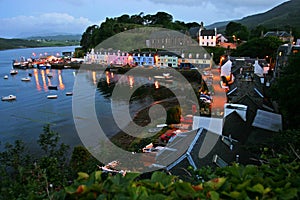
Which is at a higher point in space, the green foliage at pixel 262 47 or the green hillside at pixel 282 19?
the green hillside at pixel 282 19

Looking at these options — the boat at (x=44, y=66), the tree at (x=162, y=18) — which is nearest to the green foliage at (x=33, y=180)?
the boat at (x=44, y=66)

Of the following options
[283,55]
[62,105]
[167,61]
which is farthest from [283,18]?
[62,105]

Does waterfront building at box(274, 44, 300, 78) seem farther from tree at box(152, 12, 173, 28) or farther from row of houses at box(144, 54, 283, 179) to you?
tree at box(152, 12, 173, 28)

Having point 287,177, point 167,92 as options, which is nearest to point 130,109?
point 167,92

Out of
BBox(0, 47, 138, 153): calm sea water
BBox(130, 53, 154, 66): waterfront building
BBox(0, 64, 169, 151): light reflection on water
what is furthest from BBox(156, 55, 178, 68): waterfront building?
BBox(0, 47, 138, 153): calm sea water

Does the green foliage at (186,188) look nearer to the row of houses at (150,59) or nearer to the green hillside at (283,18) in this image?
the row of houses at (150,59)

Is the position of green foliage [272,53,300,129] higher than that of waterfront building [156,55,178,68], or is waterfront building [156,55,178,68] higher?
waterfront building [156,55,178,68]

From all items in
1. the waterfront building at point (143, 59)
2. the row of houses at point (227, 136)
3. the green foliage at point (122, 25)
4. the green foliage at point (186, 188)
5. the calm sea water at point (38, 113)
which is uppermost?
the green foliage at point (122, 25)

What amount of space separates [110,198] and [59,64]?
71876mm

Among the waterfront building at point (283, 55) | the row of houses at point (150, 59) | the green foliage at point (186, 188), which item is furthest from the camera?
the row of houses at point (150, 59)

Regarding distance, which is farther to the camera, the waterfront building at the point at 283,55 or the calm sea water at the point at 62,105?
the waterfront building at the point at 283,55

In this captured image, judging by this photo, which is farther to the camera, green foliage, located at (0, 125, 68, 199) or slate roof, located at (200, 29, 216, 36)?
slate roof, located at (200, 29, 216, 36)

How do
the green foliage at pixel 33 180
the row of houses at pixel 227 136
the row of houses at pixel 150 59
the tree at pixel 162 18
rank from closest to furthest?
the green foliage at pixel 33 180 < the row of houses at pixel 227 136 < the row of houses at pixel 150 59 < the tree at pixel 162 18

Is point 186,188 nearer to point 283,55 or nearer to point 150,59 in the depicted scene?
point 283,55
